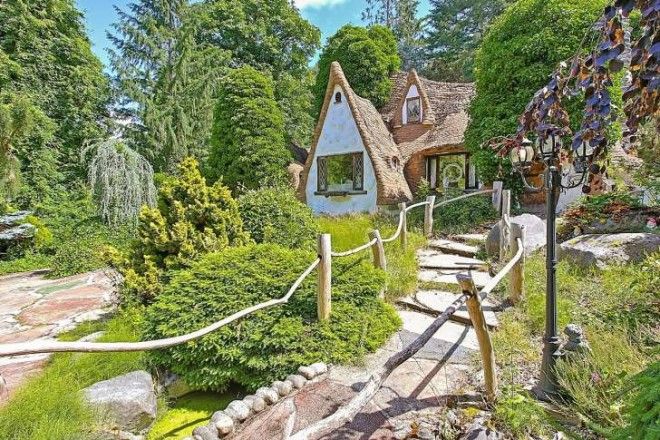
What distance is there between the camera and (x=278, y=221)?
600 cm

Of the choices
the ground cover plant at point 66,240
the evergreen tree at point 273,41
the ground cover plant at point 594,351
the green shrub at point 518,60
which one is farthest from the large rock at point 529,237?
the evergreen tree at point 273,41

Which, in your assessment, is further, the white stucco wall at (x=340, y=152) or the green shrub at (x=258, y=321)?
the white stucco wall at (x=340, y=152)

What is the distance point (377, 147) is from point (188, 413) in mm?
10503

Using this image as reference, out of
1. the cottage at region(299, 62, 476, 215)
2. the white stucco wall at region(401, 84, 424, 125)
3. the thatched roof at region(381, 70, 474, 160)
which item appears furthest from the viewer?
the white stucco wall at region(401, 84, 424, 125)

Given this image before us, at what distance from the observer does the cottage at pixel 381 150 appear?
12438 millimetres

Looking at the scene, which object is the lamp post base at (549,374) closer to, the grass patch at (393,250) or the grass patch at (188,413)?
the grass patch at (393,250)

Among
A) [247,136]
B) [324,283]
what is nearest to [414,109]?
[247,136]

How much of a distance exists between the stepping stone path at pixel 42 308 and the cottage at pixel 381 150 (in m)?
7.75

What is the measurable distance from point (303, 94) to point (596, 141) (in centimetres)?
1993

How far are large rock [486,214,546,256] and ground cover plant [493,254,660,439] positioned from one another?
1.11 m

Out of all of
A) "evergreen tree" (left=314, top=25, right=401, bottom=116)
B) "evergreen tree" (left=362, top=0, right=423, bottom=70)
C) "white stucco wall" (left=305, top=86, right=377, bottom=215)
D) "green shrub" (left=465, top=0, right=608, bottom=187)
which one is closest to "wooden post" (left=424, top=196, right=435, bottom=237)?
"green shrub" (left=465, top=0, right=608, bottom=187)

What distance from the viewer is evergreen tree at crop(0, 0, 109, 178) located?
13672 mm

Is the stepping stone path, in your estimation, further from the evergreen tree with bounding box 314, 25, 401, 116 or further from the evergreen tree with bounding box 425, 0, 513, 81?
the evergreen tree with bounding box 425, 0, 513, 81

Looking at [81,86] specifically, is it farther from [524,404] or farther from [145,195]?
[524,404]
